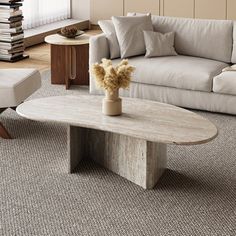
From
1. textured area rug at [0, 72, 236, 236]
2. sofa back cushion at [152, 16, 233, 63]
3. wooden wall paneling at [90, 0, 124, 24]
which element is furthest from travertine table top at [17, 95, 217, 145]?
wooden wall paneling at [90, 0, 124, 24]

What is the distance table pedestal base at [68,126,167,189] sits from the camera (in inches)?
159

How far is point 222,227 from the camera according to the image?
11.6 feet

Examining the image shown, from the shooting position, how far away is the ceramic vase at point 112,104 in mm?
4184

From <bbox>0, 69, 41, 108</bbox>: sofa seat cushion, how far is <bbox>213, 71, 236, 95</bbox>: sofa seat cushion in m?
1.56

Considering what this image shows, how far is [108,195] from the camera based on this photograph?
12.9 feet

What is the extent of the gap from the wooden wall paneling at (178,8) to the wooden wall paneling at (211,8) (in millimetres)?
107

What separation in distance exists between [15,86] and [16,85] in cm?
2

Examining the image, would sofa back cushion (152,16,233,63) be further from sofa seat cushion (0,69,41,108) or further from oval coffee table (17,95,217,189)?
oval coffee table (17,95,217,189)

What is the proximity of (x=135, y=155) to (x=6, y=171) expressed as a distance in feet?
3.00

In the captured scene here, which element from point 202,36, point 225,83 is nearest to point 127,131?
point 225,83

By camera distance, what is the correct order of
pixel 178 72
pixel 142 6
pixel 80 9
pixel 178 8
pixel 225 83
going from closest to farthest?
pixel 225 83, pixel 178 72, pixel 178 8, pixel 142 6, pixel 80 9

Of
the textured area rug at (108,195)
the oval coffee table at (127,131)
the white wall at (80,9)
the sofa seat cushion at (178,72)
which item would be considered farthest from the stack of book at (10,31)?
the oval coffee table at (127,131)

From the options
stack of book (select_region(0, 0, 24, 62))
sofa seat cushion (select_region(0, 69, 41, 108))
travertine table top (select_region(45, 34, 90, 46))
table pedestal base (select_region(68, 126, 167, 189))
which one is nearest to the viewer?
table pedestal base (select_region(68, 126, 167, 189))

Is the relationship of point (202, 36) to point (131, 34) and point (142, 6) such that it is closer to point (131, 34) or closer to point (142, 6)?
point (131, 34)
